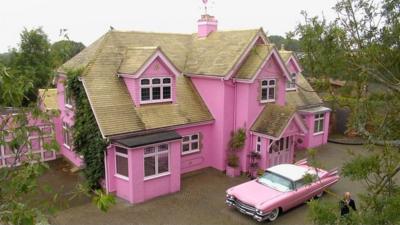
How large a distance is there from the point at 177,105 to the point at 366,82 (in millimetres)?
12857

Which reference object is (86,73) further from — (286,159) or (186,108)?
(286,159)

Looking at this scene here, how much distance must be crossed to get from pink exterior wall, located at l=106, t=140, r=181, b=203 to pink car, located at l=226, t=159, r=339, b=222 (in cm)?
314

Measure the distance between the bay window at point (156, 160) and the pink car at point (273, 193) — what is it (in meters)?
3.44

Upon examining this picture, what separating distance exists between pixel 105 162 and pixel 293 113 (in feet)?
32.0

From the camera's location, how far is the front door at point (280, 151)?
59.4ft

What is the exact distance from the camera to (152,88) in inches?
661

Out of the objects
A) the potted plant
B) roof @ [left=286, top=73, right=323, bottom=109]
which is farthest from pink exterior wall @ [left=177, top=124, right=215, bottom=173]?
roof @ [left=286, top=73, right=323, bottom=109]

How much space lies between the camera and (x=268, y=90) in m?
19.0

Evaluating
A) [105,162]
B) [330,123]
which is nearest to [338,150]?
[330,123]

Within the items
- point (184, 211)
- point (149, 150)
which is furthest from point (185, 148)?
point (184, 211)

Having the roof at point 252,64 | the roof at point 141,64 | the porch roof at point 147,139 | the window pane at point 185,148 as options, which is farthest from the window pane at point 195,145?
the roof at point 252,64

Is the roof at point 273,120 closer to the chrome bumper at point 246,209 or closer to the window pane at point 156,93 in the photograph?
the chrome bumper at point 246,209

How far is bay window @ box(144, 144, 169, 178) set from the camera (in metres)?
15.1

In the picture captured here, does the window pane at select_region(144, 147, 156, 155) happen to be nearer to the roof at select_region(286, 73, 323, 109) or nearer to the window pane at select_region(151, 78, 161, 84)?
the window pane at select_region(151, 78, 161, 84)
